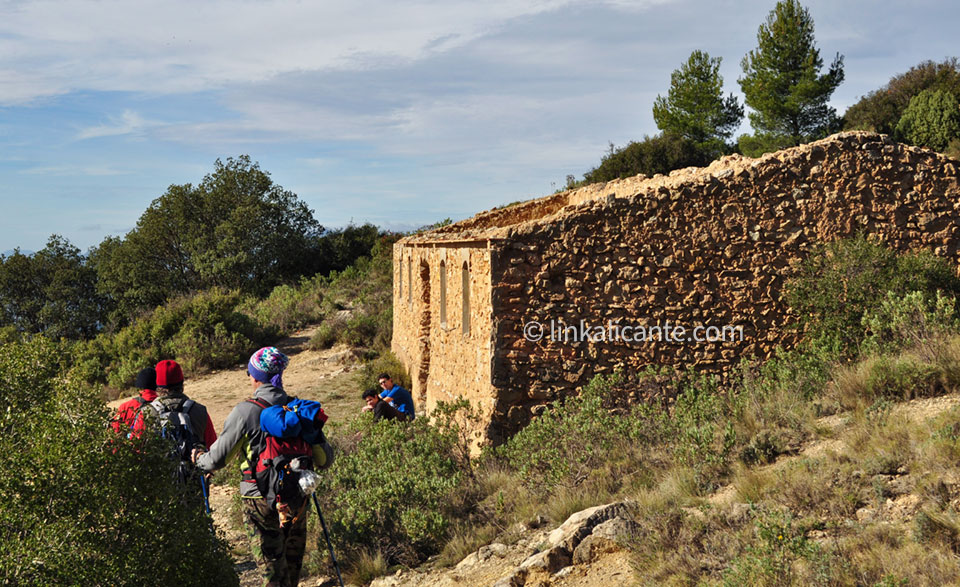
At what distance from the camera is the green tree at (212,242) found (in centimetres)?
3334

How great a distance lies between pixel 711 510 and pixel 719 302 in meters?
4.13

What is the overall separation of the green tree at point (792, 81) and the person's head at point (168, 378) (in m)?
28.1

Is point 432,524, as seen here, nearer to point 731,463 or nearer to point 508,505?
point 508,505

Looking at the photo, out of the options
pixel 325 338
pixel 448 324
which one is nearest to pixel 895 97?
pixel 325 338

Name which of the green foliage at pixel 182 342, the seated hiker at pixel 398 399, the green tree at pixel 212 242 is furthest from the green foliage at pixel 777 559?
the green tree at pixel 212 242

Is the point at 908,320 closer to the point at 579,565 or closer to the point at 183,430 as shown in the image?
the point at 579,565

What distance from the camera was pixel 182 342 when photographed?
20.2 m

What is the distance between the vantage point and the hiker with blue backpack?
4820mm

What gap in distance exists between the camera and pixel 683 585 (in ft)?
13.9

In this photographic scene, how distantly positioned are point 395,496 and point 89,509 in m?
3.11

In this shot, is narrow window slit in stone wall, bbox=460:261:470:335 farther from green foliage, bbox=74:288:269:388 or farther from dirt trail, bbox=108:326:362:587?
green foliage, bbox=74:288:269:388

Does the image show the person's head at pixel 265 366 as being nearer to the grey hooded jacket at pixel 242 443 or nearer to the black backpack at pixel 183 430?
the grey hooded jacket at pixel 242 443

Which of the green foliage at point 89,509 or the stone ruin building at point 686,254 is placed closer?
the green foliage at point 89,509

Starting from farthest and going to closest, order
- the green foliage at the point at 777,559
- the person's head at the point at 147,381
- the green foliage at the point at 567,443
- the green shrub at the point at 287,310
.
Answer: the green shrub at the point at 287,310
the green foliage at the point at 567,443
the person's head at the point at 147,381
the green foliage at the point at 777,559
